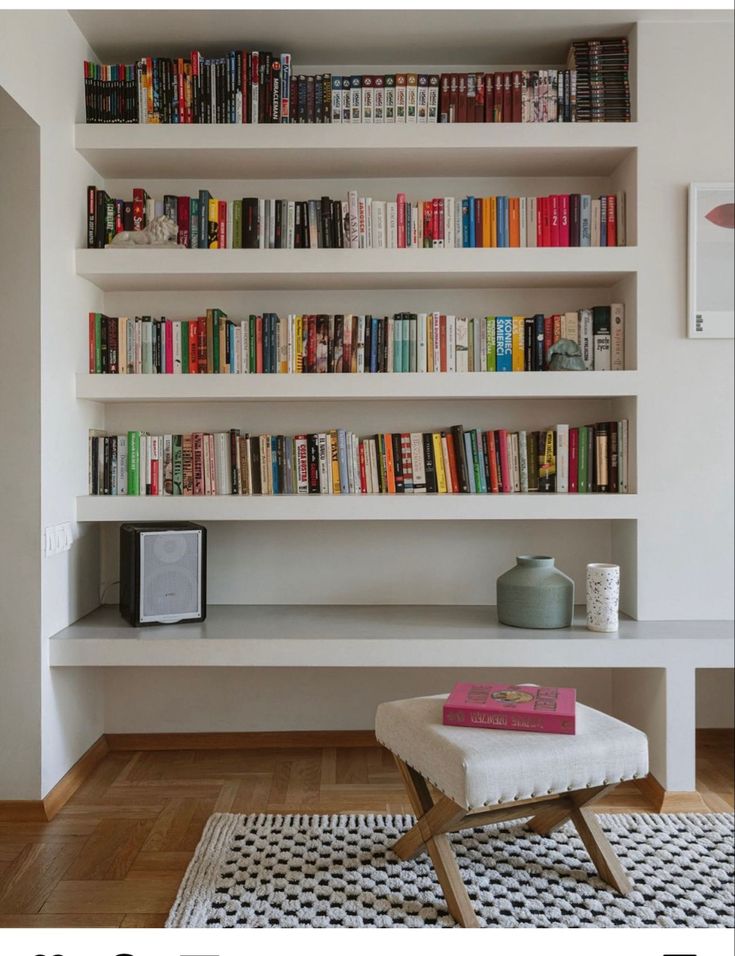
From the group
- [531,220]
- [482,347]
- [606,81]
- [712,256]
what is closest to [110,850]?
[482,347]

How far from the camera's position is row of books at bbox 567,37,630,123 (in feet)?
9.96

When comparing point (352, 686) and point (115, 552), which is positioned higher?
point (115, 552)

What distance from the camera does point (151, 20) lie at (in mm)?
2900

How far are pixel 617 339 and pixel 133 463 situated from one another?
180cm

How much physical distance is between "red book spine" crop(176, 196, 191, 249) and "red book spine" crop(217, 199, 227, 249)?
0.11 metres

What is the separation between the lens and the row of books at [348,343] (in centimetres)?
310

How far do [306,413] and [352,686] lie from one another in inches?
41.7

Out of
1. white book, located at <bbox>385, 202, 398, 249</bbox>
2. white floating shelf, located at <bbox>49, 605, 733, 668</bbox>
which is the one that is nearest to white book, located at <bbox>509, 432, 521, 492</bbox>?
white floating shelf, located at <bbox>49, 605, 733, 668</bbox>

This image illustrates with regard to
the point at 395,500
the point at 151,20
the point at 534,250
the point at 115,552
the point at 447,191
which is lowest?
the point at 115,552

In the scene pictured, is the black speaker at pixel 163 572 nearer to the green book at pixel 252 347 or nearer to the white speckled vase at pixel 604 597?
the green book at pixel 252 347

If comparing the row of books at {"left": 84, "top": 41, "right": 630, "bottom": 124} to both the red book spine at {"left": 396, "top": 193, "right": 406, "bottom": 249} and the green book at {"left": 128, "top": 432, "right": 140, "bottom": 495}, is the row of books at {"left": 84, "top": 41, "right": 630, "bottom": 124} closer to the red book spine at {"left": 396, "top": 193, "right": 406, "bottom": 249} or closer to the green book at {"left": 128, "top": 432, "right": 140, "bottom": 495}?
the red book spine at {"left": 396, "top": 193, "right": 406, "bottom": 249}
